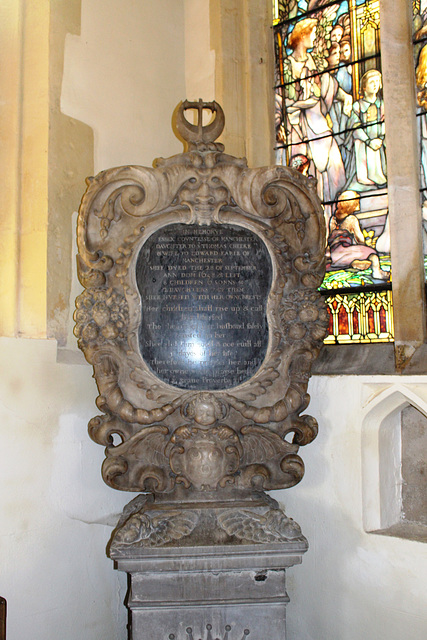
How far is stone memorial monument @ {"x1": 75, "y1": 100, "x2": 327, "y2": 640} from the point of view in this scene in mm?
2434

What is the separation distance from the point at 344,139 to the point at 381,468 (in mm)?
1836

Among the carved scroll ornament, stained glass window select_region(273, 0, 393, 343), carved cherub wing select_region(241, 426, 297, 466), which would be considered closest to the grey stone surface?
stained glass window select_region(273, 0, 393, 343)

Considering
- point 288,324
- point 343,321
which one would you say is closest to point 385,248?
point 343,321

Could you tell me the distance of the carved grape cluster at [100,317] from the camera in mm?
2449

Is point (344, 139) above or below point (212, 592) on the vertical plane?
above

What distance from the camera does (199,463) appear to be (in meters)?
2.38

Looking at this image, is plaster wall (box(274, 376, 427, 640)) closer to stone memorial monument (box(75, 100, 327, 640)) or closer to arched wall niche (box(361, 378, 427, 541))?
arched wall niche (box(361, 378, 427, 541))

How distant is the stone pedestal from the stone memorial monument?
0.18m

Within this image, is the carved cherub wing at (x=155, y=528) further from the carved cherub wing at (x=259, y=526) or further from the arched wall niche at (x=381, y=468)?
the arched wall niche at (x=381, y=468)

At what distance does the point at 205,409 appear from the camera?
239 centimetres

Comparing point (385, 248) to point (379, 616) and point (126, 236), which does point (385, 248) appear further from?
point (379, 616)

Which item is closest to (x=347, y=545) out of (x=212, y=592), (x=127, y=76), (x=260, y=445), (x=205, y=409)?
(x=260, y=445)

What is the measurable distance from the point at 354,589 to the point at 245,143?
251 cm

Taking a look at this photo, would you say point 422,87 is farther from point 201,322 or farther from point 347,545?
point 347,545
